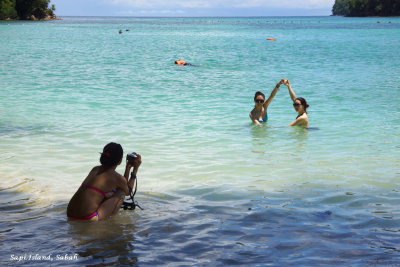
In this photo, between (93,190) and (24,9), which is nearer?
(93,190)

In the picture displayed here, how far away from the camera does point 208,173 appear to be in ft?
26.3

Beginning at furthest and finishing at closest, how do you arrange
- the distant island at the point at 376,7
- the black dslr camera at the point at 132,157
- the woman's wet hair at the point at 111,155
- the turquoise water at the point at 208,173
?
1. the distant island at the point at 376,7
2. the black dslr camera at the point at 132,157
3. the woman's wet hair at the point at 111,155
4. the turquoise water at the point at 208,173

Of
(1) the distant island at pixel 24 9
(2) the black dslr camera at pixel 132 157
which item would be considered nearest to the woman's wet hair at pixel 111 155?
(2) the black dslr camera at pixel 132 157

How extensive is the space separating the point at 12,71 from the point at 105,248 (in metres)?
22.2

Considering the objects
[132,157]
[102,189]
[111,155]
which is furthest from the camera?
[132,157]

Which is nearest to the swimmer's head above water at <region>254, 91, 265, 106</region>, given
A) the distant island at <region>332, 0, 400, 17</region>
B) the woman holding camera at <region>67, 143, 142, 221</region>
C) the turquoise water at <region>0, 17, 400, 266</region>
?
the turquoise water at <region>0, 17, 400, 266</region>

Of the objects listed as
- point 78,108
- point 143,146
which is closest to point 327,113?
point 143,146

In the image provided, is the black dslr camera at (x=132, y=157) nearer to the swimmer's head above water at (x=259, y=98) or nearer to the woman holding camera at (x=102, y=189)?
the woman holding camera at (x=102, y=189)

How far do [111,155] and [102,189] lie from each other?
1.40ft

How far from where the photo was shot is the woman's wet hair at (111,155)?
5141mm

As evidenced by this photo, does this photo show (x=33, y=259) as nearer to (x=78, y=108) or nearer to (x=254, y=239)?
(x=254, y=239)

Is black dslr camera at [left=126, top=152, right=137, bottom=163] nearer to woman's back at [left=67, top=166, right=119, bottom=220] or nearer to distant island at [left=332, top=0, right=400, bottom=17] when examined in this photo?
woman's back at [left=67, top=166, right=119, bottom=220]

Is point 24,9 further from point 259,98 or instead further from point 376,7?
point 259,98

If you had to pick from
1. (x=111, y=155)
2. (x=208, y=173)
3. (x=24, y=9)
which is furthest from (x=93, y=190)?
(x=24, y=9)
